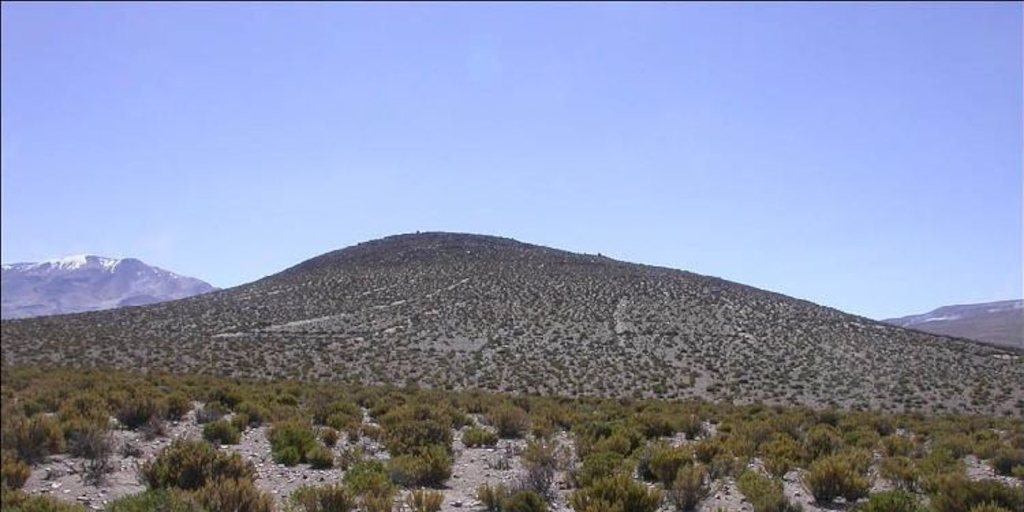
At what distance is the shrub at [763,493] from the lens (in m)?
9.12

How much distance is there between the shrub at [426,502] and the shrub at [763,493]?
3.94 m

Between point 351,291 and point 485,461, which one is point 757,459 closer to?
point 485,461

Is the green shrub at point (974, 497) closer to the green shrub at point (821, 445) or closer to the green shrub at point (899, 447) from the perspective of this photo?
the green shrub at point (821, 445)

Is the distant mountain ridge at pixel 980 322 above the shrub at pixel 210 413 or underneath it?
underneath

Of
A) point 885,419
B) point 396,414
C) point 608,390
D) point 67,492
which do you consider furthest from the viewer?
point 608,390

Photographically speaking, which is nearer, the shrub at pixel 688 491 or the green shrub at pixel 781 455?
the shrub at pixel 688 491

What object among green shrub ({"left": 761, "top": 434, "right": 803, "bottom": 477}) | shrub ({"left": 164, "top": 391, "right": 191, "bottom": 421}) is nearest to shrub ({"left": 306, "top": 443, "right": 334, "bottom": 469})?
shrub ({"left": 164, "top": 391, "right": 191, "bottom": 421})

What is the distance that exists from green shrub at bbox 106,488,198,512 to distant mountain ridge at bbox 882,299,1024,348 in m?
76.8

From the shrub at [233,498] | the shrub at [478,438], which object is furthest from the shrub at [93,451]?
the shrub at [478,438]

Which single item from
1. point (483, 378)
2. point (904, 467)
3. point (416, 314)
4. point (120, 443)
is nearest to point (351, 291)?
point (416, 314)

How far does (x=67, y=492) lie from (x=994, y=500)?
11.6 metres

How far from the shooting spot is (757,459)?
13.7m

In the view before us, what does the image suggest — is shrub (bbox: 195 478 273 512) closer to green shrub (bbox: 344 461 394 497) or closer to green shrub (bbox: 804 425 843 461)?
green shrub (bbox: 344 461 394 497)

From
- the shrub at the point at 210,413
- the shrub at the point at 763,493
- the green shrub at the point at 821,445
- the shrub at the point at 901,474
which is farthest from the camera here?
the shrub at the point at 210,413
